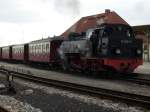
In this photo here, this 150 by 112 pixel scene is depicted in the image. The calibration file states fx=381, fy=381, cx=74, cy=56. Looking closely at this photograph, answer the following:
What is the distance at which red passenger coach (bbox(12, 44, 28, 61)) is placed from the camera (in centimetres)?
3803

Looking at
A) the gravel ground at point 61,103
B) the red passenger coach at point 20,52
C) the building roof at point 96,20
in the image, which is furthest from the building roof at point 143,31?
the gravel ground at point 61,103

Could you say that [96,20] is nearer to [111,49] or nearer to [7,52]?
[7,52]

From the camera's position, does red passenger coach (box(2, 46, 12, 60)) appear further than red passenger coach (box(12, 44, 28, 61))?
Yes

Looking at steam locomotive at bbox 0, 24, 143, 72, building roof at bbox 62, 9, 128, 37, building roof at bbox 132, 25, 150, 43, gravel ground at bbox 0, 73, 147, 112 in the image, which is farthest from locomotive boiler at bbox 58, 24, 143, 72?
building roof at bbox 62, 9, 128, 37

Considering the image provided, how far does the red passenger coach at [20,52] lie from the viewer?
38.0 m

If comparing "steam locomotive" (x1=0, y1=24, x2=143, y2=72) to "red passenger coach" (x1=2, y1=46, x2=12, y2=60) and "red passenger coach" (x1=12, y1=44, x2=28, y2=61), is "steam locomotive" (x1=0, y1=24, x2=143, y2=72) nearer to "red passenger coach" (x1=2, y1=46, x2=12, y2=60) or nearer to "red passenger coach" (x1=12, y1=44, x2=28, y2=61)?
"red passenger coach" (x1=12, y1=44, x2=28, y2=61)

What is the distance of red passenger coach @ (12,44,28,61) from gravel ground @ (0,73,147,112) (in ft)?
76.1

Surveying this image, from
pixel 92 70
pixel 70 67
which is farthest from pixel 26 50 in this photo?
pixel 92 70

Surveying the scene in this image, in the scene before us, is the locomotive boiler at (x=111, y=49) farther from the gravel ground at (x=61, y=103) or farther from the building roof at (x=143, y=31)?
the building roof at (x=143, y=31)

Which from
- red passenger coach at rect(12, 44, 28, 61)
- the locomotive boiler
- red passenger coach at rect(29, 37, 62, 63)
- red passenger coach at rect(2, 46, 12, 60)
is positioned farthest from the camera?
red passenger coach at rect(2, 46, 12, 60)

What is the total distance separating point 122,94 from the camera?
13.0 metres

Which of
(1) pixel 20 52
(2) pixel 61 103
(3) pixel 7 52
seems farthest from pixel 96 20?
(2) pixel 61 103

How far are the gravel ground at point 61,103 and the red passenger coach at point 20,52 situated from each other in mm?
23208

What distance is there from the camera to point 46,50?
29422 mm
